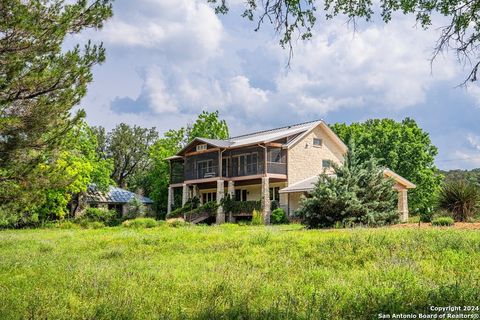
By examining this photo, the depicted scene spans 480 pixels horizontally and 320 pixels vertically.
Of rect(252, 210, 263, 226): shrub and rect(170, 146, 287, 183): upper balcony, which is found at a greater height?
rect(170, 146, 287, 183): upper balcony

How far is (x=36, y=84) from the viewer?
45.9ft

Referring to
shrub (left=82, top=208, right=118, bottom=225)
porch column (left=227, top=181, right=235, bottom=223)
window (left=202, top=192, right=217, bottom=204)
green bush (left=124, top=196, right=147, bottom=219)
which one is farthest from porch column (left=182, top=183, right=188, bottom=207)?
shrub (left=82, top=208, right=118, bottom=225)

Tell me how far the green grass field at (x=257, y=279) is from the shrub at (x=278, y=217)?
19241 mm

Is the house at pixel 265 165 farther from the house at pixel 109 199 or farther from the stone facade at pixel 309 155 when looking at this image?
the house at pixel 109 199

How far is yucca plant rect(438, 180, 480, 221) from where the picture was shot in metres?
23.4

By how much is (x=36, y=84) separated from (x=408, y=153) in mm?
40260

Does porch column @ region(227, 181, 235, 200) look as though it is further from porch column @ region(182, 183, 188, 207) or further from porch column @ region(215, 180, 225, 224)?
porch column @ region(182, 183, 188, 207)

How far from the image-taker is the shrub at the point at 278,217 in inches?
1403

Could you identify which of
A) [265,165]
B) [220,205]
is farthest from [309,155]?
[220,205]

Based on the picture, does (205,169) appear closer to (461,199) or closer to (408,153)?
(408,153)

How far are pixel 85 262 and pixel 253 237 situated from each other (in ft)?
18.7

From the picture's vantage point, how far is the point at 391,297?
7.30 metres

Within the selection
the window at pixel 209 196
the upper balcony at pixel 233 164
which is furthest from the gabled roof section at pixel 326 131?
the window at pixel 209 196

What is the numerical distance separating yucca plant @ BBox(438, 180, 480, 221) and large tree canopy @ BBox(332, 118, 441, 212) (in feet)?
69.3
